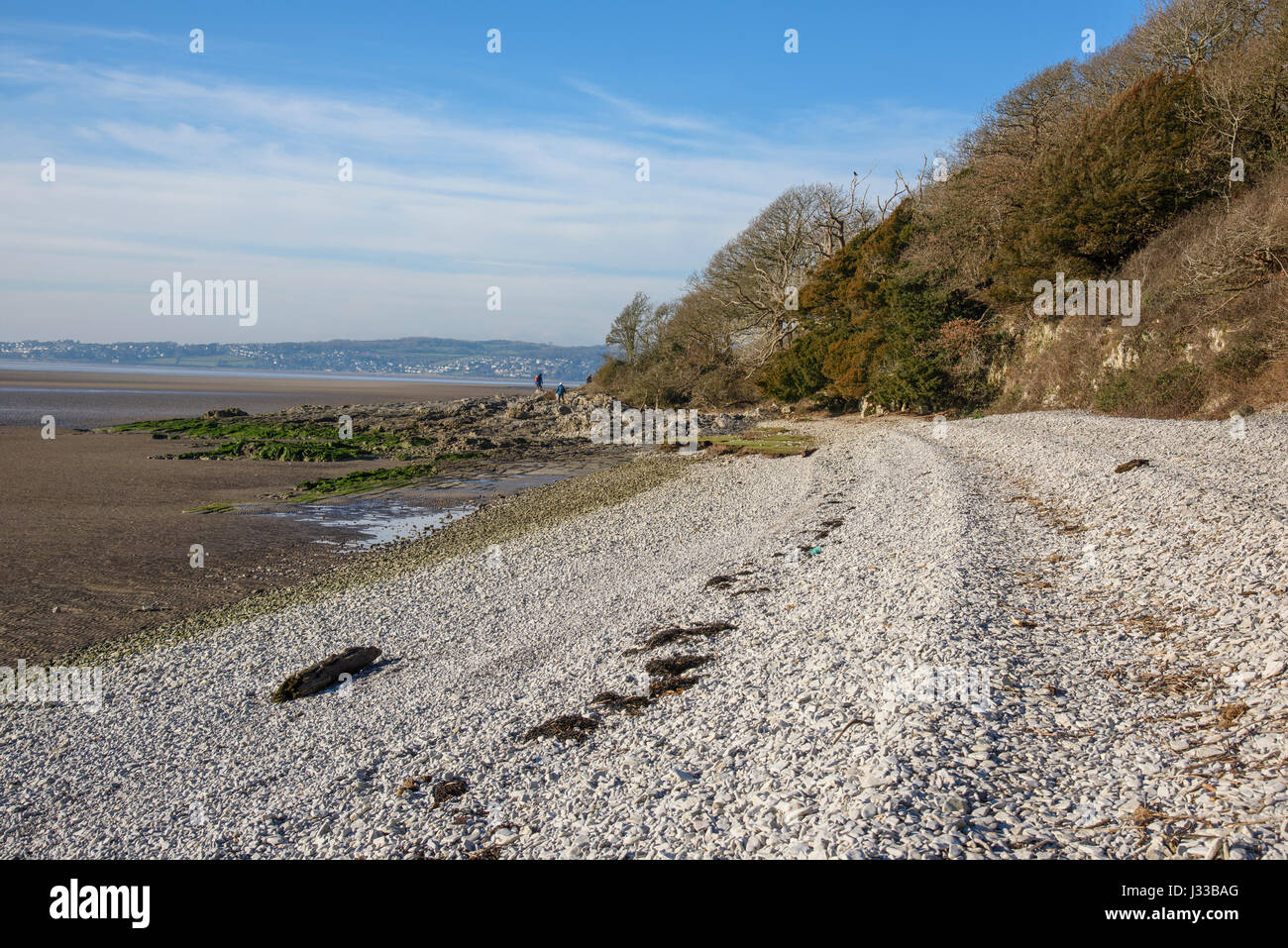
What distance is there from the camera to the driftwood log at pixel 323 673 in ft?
26.4

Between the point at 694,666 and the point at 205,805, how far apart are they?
4135 mm

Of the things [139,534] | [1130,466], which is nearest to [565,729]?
[1130,466]

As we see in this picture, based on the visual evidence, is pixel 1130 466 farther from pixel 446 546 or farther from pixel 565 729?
pixel 446 546

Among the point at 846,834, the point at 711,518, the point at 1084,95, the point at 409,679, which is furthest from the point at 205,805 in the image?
the point at 1084,95

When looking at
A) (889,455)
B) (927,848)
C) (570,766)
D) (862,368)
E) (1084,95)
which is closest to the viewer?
(927,848)

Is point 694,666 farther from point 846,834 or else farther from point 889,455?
point 889,455

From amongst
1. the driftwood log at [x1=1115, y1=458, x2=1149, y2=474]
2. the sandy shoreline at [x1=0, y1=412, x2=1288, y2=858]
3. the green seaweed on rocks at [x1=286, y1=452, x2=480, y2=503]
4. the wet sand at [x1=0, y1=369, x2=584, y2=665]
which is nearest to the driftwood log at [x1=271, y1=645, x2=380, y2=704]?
the sandy shoreline at [x1=0, y1=412, x2=1288, y2=858]

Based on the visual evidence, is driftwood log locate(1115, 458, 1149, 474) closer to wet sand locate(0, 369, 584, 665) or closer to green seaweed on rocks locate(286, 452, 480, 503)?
wet sand locate(0, 369, 584, 665)

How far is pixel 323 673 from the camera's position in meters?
8.33

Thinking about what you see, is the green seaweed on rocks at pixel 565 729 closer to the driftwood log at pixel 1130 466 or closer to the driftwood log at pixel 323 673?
the driftwood log at pixel 323 673

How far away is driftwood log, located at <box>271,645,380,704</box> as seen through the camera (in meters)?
8.05

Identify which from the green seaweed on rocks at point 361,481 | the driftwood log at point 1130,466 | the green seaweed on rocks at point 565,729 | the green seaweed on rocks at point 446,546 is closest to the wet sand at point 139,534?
the green seaweed on rocks at point 446,546

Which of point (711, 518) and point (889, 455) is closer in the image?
point (711, 518)

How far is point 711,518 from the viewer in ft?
52.6
